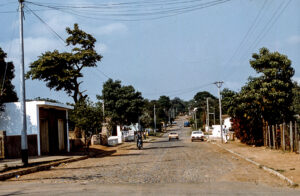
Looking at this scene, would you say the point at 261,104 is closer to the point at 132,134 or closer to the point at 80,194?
the point at 80,194

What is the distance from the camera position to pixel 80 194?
383 inches

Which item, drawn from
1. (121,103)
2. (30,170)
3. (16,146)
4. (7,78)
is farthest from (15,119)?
(121,103)

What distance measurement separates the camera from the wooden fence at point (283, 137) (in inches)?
877

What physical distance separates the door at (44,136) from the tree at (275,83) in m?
16.4

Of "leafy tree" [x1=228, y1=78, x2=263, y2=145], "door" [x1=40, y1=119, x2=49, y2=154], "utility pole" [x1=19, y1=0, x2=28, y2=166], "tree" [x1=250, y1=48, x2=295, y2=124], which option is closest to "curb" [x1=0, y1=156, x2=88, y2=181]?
"utility pole" [x1=19, y1=0, x2=28, y2=166]

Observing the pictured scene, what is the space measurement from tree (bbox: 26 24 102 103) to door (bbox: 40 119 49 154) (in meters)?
9.75

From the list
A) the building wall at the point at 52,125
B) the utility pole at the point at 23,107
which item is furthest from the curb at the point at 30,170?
the building wall at the point at 52,125

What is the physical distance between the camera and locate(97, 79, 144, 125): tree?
6297 centimetres

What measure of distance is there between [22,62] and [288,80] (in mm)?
19912

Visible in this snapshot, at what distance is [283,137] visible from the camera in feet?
80.1

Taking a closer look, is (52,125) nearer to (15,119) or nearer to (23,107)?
(15,119)

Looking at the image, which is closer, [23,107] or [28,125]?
[23,107]

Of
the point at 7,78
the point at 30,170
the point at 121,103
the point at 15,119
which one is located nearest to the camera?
the point at 30,170

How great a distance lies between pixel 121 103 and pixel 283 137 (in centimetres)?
4022
